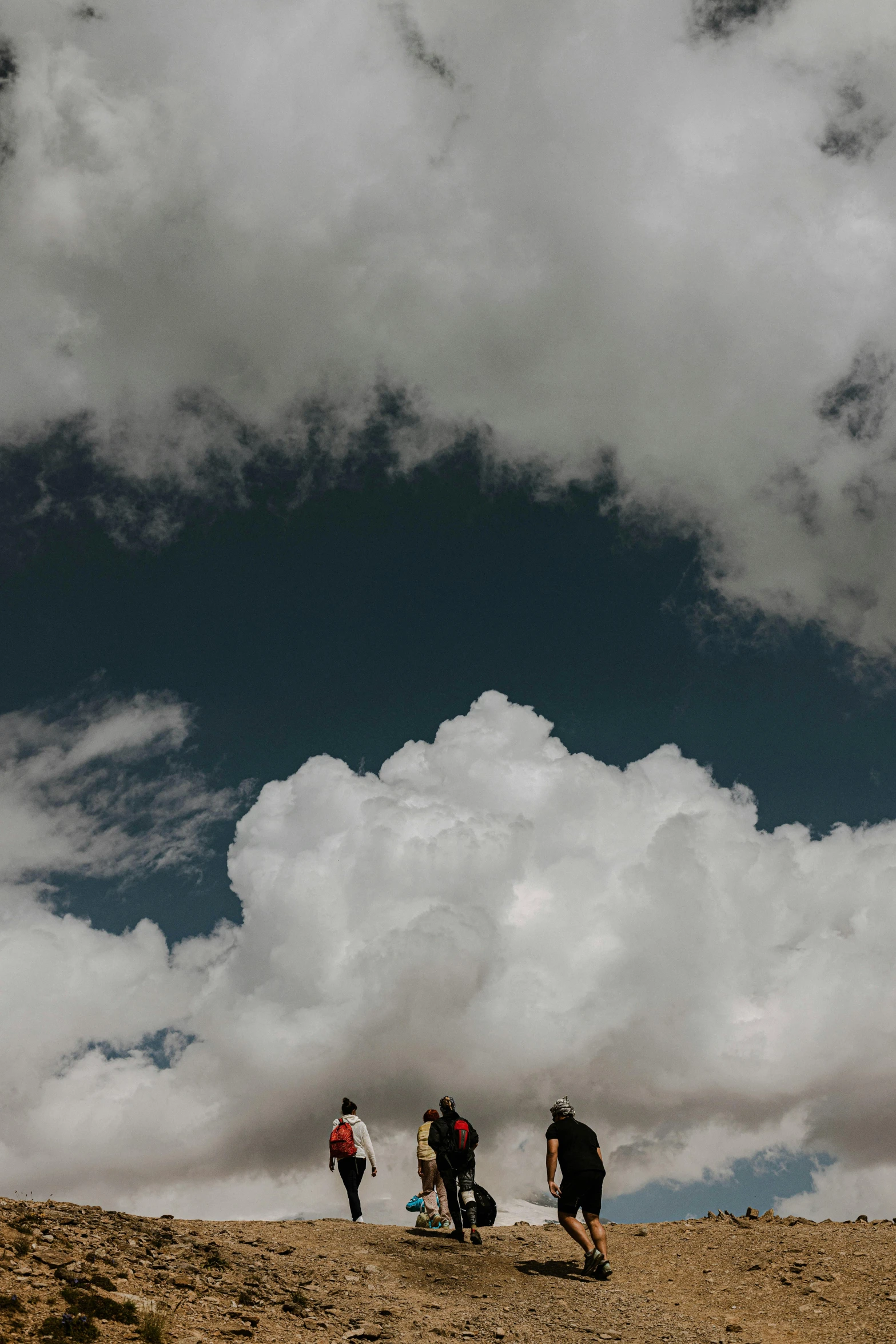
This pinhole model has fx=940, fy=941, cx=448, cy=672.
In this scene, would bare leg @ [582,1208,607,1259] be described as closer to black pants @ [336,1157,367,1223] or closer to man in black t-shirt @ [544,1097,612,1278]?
man in black t-shirt @ [544,1097,612,1278]

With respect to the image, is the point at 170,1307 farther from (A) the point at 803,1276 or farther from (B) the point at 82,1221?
(A) the point at 803,1276

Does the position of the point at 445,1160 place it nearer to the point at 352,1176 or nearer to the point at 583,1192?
the point at 352,1176

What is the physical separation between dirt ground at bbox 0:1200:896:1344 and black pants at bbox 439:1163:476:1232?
520 millimetres

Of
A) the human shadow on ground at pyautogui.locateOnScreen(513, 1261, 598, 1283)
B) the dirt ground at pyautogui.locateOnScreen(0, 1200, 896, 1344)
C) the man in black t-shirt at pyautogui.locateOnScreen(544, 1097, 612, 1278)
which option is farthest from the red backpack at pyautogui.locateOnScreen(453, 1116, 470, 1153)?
the man in black t-shirt at pyautogui.locateOnScreen(544, 1097, 612, 1278)

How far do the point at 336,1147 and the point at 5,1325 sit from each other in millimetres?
11273

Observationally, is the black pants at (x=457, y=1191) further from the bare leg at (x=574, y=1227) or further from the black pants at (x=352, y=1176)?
the bare leg at (x=574, y=1227)

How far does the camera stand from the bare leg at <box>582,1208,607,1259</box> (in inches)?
627

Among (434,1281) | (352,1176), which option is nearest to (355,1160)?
(352,1176)

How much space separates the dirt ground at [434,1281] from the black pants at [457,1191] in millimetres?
520

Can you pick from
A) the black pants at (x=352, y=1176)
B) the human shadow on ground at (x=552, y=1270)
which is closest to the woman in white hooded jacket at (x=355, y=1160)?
the black pants at (x=352, y=1176)

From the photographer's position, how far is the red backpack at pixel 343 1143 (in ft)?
65.8

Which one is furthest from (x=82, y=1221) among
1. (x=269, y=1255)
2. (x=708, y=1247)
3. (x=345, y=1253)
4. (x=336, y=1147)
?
(x=708, y=1247)

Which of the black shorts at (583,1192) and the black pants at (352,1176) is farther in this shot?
the black pants at (352,1176)

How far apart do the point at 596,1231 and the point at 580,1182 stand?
1.04 m
